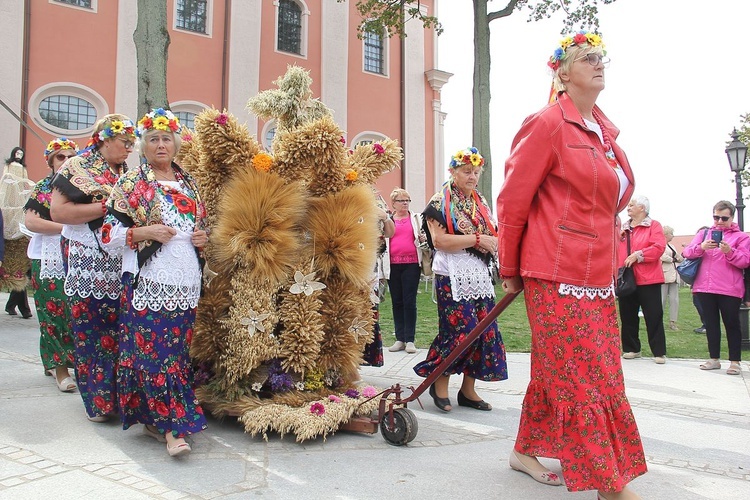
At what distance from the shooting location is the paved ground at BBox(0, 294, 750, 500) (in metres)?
3.04

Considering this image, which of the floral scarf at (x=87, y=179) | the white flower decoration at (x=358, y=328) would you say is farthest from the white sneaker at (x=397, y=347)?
the floral scarf at (x=87, y=179)

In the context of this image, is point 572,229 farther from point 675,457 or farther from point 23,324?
point 23,324

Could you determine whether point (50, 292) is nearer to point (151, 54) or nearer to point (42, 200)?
point (42, 200)

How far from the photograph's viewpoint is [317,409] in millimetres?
3809

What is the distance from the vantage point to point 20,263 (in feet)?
27.2

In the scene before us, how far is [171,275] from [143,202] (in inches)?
17.6

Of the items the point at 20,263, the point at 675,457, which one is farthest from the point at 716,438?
the point at 20,263

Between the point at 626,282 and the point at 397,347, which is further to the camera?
the point at 397,347

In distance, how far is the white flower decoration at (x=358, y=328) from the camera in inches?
166

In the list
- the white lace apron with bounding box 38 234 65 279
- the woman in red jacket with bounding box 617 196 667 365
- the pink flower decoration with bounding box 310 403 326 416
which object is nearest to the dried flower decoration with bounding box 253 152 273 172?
the pink flower decoration with bounding box 310 403 326 416

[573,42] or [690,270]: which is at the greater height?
[573,42]

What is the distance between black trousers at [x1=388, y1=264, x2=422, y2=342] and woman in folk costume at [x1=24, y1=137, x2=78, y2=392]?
3.98m

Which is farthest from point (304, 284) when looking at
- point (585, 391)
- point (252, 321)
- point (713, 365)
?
point (713, 365)

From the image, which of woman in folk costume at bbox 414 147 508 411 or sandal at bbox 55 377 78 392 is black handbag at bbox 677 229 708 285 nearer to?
woman in folk costume at bbox 414 147 508 411
